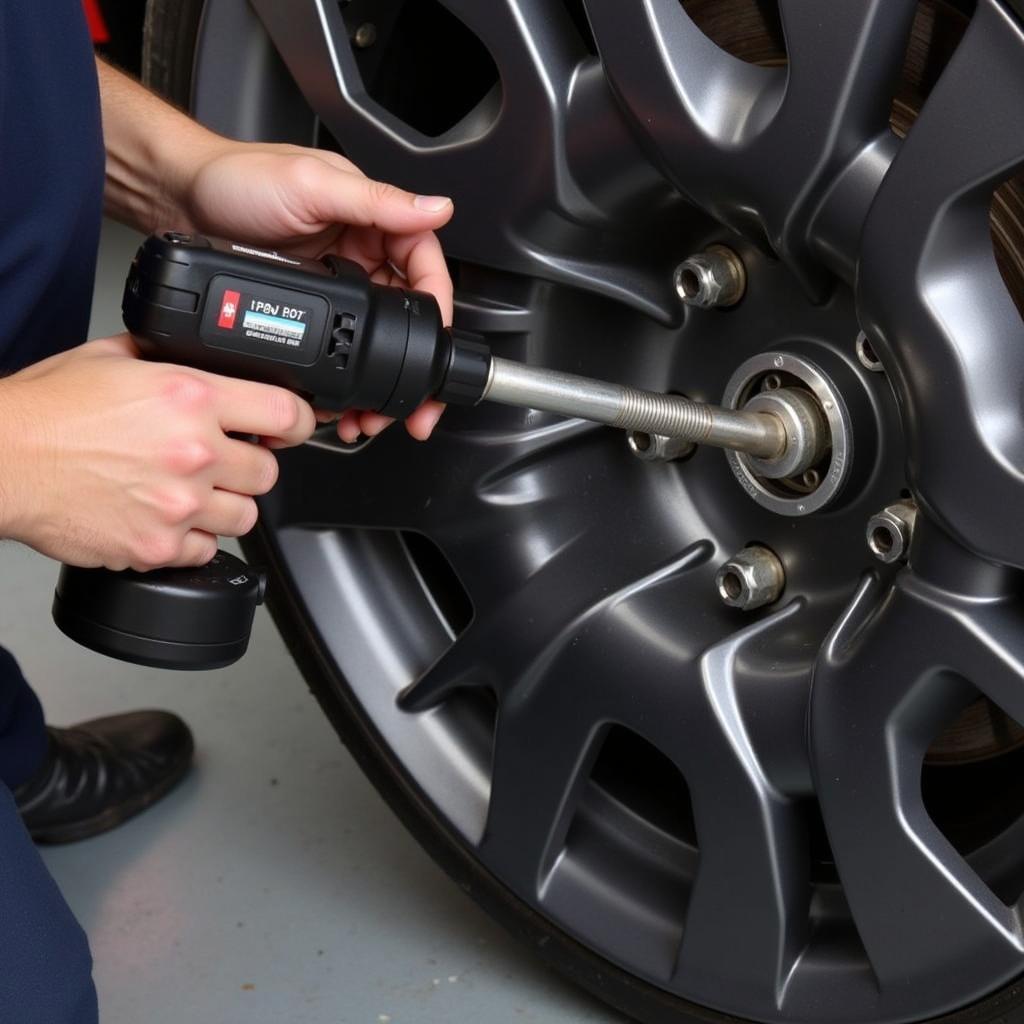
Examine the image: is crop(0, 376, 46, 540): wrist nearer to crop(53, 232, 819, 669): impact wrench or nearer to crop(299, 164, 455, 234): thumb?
crop(53, 232, 819, 669): impact wrench

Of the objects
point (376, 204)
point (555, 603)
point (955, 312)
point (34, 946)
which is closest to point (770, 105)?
point (955, 312)

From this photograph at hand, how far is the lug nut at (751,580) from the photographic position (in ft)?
3.19

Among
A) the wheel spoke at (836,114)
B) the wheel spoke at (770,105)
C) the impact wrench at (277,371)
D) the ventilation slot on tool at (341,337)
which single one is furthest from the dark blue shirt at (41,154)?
the wheel spoke at (836,114)

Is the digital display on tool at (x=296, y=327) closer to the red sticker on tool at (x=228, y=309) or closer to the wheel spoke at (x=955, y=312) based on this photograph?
the red sticker on tool at (x=228, y=309)

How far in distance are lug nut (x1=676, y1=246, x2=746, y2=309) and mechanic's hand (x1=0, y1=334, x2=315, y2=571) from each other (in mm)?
263

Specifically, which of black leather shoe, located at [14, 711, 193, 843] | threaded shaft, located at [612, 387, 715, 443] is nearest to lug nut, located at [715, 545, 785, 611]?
threaded shaft, located at [612, 387, 715, 443]

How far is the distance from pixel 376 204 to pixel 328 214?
5cm

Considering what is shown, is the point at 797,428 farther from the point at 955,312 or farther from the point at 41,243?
the point at 41,243

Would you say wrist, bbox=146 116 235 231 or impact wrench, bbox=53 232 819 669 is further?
wrist, bbox=146 116 235 231

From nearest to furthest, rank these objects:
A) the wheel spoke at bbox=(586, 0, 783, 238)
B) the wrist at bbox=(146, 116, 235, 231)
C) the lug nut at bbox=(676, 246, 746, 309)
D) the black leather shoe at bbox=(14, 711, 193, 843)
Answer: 1. the wheel spoke at bbox=(586, 0, 783, 238)
2. the lug nut at bbox=(676, 246, 746, 309)
3. the wrist at bbox=(146, 116, 235, 231)
4. the black leather shoe at bbox=(14, 711, 193, 843)

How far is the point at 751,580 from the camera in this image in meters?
0.97

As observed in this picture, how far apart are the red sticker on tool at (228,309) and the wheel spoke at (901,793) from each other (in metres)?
0.39

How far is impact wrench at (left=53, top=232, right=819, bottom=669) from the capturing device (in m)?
0.82

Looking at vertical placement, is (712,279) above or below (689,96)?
below
